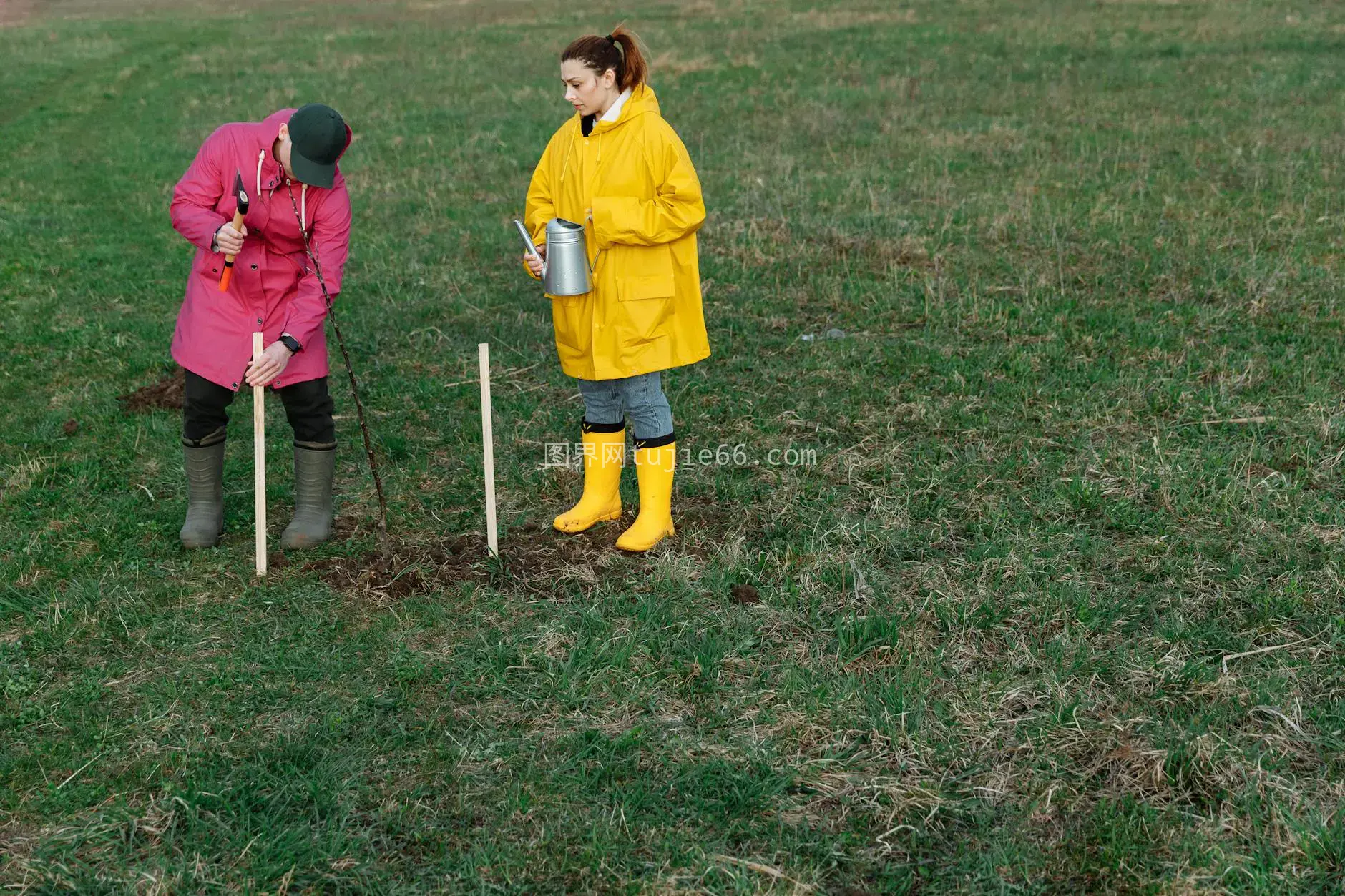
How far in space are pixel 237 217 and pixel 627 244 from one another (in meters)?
1.44

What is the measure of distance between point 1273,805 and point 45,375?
694cm

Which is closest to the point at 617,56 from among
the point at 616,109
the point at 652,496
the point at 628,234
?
the point at 616,109

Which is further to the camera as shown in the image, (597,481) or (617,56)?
(597,481)

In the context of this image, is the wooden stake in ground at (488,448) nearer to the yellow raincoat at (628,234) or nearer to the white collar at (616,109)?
the yellow raincoat at (628,234)

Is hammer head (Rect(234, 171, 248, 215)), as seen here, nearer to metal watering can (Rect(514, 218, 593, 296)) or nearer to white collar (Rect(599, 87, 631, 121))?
metal watering can (Rect(514, 218, 593, 296))

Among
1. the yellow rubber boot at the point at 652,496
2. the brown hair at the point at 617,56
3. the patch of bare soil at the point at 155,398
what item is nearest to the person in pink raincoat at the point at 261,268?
the brown hair at the point at 617,56

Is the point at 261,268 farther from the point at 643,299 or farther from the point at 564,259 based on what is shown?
the point at 643,299

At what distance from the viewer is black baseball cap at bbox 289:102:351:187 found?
4.20 meters

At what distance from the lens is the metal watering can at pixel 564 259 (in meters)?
4.44

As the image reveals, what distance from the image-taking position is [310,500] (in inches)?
199

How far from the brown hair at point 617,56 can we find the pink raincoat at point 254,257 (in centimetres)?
94

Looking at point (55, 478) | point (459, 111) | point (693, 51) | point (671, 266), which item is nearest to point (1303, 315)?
point (671, 266)

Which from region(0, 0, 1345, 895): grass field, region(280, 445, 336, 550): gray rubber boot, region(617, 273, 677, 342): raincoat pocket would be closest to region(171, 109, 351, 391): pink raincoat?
region(280, 445, 336, 550): gray rubber boot

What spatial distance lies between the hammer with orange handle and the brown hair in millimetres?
1269
